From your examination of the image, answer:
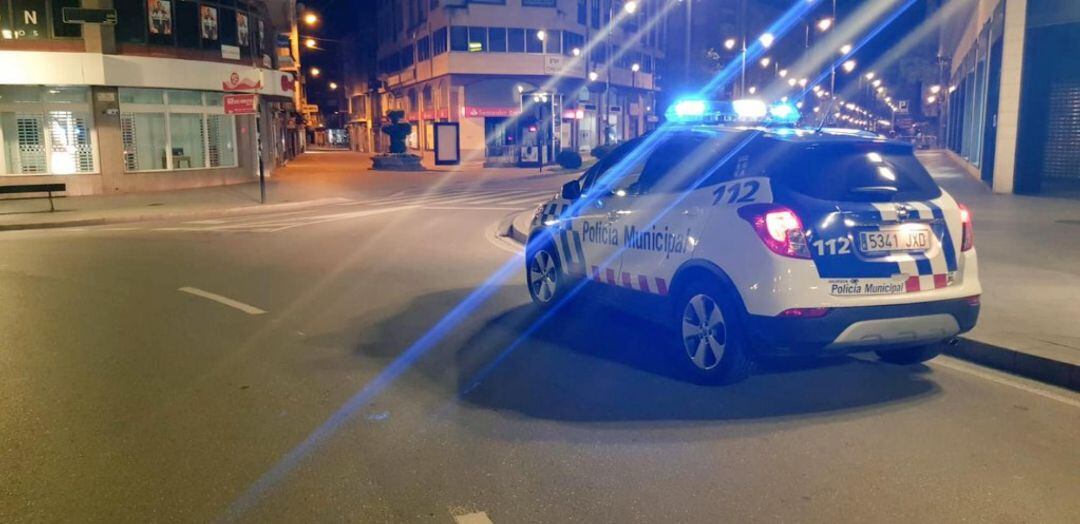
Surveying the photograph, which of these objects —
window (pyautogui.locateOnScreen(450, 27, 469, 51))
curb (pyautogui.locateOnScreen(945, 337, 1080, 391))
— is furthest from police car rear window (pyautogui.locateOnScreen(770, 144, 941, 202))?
window (pyautogui.locateOnScreen(450, 27, 469, 51))

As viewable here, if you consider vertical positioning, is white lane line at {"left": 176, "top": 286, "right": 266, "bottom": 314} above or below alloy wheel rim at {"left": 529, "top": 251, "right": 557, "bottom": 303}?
below

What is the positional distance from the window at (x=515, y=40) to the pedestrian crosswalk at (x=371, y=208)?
3004 cm

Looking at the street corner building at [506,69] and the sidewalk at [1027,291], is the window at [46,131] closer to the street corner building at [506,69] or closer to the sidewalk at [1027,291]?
the sidewalk at [1027,291]

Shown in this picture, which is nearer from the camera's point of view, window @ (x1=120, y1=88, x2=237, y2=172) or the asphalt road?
the asphalt road

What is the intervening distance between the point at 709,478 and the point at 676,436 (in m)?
0.64

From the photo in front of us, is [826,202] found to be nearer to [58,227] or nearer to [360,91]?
[58,227]

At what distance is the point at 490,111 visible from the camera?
5634cm

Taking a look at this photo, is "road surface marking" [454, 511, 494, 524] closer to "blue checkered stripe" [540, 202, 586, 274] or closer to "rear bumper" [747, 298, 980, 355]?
"rear bumper" [747, 298, 980, 355]

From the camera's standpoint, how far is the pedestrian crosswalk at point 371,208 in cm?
1738

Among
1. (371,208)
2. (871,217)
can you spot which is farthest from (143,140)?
(871,217)

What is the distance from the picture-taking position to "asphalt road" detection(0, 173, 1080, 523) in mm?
4172

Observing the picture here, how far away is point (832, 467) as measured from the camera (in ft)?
15.1

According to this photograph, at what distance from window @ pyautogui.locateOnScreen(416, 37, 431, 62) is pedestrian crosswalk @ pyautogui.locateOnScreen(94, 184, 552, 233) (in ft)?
114

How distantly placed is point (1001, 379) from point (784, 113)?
14.0ft
